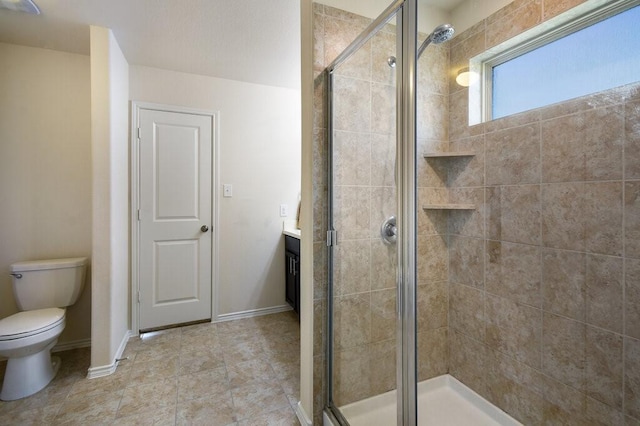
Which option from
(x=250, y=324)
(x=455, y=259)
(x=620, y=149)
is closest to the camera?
(x=620, y=149)

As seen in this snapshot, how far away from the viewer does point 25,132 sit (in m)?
2.17

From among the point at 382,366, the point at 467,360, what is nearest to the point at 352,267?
the point at 382,366

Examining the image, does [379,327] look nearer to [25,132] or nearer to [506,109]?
[506,109]

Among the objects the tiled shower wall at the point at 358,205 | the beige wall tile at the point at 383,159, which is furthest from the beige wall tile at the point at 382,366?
the beige wall tile at the point at 383,159

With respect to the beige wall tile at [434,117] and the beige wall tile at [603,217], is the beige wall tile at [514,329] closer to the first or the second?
the beige wall tile at [603,217]

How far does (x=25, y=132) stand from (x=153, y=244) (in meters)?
1.24

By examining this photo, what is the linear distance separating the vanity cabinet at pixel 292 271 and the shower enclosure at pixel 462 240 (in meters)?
1.21

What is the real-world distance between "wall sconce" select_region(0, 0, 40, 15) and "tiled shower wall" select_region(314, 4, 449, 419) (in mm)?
1761

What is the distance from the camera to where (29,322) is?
1.75 m

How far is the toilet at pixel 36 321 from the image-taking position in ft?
5.51

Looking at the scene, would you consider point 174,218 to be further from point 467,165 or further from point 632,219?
point 632,219

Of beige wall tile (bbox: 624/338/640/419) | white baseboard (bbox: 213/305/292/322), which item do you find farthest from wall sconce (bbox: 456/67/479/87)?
white baseboard (bbox: 213/305/292/322)

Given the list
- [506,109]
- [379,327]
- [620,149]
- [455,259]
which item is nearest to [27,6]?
[379,327]

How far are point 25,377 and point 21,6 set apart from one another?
225 centimetres
